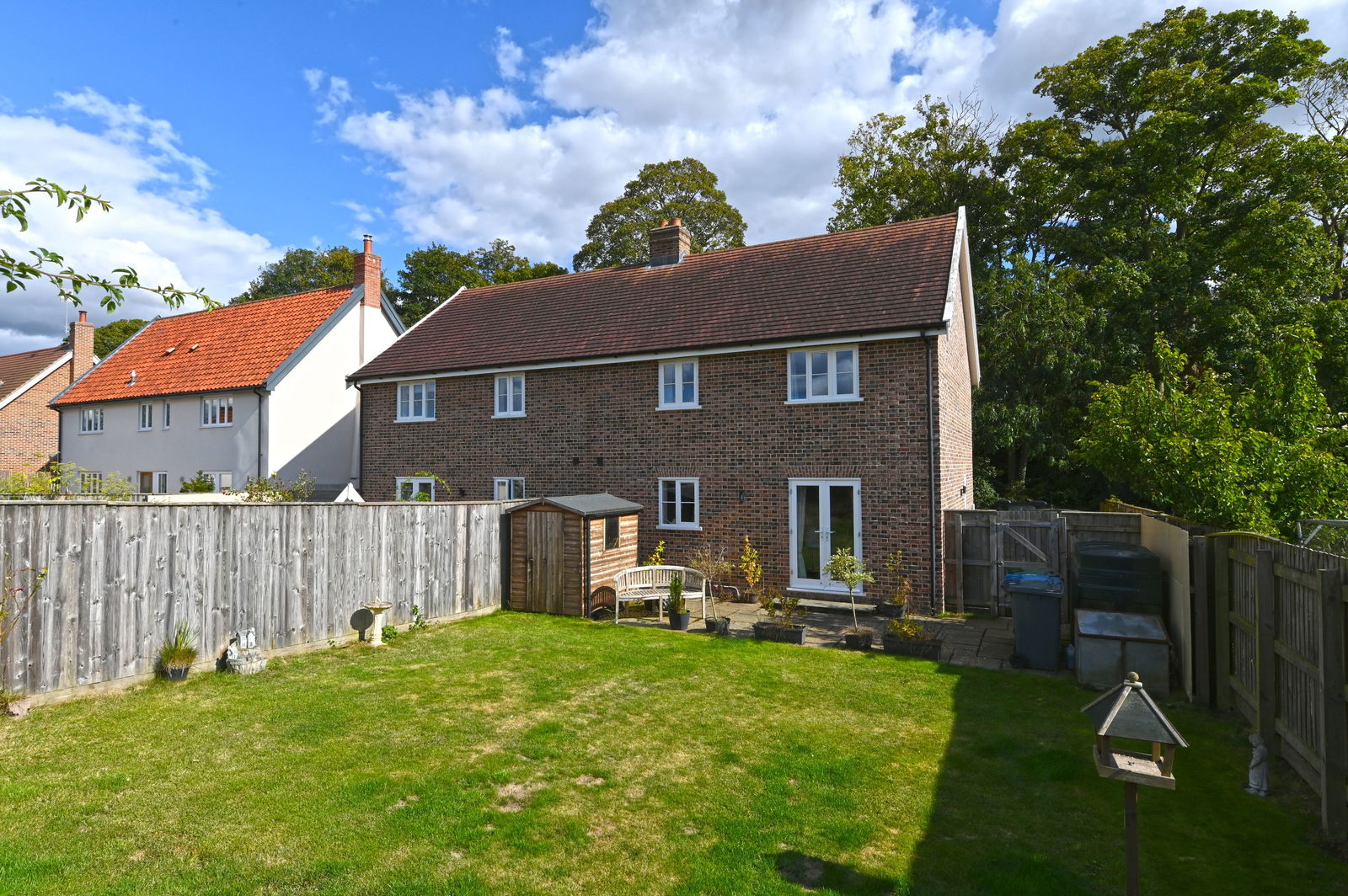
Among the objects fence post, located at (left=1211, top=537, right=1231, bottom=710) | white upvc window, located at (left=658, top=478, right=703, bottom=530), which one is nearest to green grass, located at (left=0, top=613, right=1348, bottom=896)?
fence post, located at (left=1211, top=537, right=1231, bottom=710)

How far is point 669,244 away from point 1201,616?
16.8m

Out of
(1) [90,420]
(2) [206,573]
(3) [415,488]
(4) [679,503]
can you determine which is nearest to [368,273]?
(3) [415,488]

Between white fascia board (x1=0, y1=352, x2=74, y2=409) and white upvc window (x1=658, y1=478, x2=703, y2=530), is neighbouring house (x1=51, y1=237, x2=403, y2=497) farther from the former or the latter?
Answer: white upvc window (x1=658, y1=478, x2=703, y2=530)

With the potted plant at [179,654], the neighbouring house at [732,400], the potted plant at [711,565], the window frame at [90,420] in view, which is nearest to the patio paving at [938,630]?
the potted plant at [711,565]

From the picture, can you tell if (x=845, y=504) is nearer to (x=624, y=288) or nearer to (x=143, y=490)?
(x=624, y=288)

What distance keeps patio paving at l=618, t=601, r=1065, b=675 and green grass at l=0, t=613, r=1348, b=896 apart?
1474 millimetres

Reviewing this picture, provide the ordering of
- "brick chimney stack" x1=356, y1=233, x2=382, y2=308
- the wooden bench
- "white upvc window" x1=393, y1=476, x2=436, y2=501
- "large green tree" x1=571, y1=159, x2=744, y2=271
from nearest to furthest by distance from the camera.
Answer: the wooden bench < "white upvc window" x1=393, y1=476, x2=436, y2=501 < "brick chimney stack" x1=356, y1=233, x2=382, y2=308 < "large green tree" x1=571, y1=159, x2=744, y2=271

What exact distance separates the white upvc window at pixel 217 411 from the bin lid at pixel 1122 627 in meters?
24.1

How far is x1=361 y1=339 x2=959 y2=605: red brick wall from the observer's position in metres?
14.2

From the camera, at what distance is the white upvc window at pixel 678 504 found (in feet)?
53.6

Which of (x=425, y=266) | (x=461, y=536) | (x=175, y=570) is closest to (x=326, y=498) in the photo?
(x=461, y=536)

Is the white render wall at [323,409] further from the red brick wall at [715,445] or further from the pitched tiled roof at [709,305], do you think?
the red brick wall at [715,445]

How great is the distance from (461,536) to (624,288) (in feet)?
33.0

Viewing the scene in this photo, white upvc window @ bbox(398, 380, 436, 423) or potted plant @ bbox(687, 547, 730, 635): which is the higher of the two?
white upvc window @ bbox(398, 380, 436, 423)
